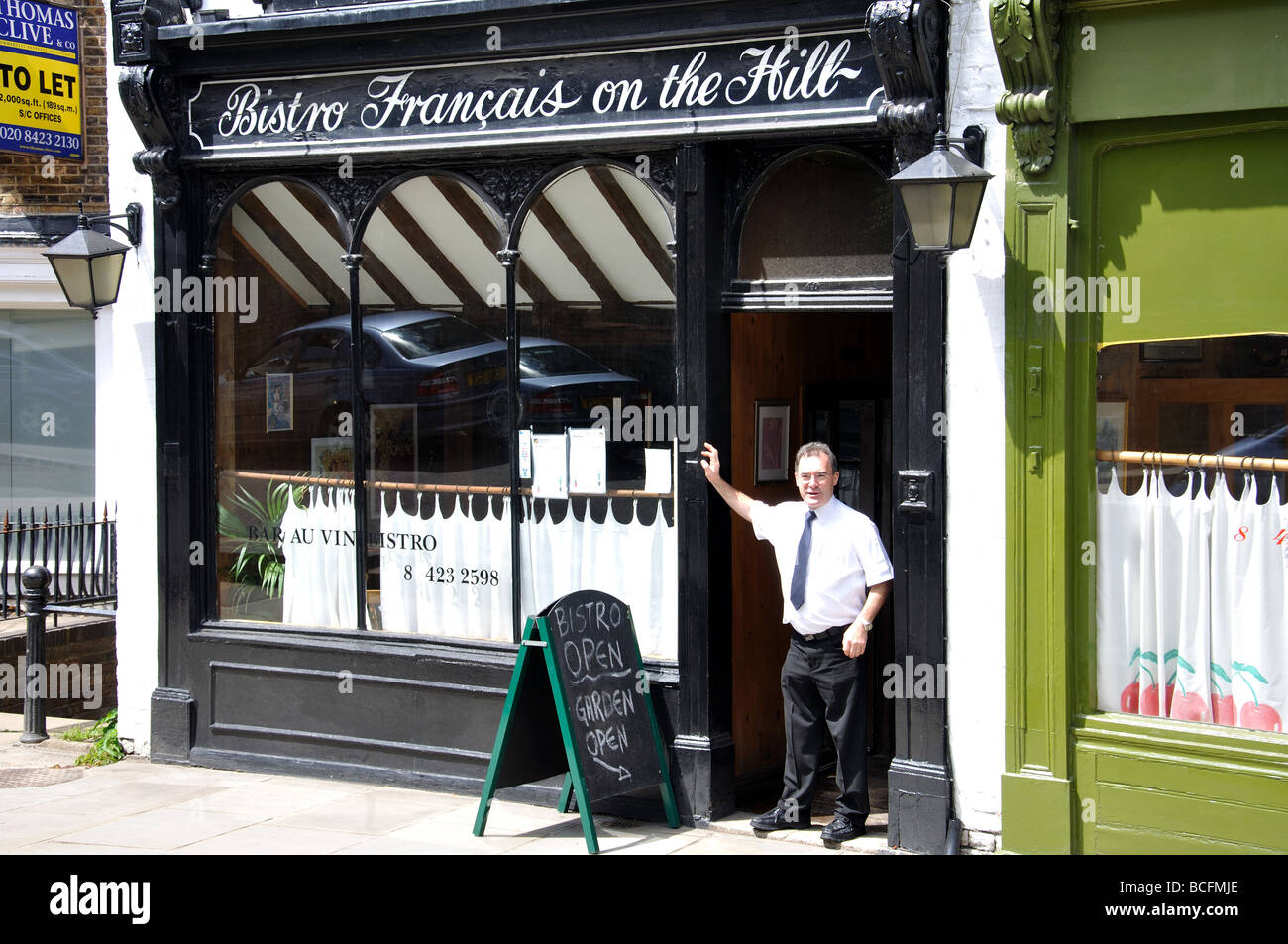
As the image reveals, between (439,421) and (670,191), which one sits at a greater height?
(670,191)

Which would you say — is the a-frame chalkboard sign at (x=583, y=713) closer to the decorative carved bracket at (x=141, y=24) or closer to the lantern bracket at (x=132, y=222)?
the lantern bracket at (x=132, y=222)

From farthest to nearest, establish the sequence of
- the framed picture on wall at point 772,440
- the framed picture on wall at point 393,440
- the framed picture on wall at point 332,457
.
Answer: the framed picture on wall at point 332,457, the framed picture on wall at point 393,440, the framed picture on wall at point 772,440

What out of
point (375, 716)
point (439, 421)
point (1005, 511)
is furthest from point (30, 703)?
point (1005, 511)

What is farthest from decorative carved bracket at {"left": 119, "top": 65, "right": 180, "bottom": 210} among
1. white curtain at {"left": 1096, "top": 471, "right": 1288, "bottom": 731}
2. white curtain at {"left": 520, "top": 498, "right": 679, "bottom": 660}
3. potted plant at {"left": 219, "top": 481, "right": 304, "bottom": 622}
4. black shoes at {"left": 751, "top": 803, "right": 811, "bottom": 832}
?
white curtain at {"left": 1096, "top": 471, "right": 1288, "bottom": 731}

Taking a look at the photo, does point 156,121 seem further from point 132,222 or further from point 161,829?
point 161,829

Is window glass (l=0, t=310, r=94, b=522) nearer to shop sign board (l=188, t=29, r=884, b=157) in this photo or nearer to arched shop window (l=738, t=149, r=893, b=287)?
shop sign board (l=188, t=29, r=884, b=157)

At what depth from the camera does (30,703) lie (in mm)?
9258

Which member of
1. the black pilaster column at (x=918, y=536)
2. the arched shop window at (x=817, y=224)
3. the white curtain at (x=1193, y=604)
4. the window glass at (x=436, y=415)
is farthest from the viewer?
the window glass at (x=436, y=415)

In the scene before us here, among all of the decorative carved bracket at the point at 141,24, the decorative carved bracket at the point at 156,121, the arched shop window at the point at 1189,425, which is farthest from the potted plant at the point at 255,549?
the arched shop window at the point at 1189,425

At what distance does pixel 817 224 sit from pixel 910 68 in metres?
0.96

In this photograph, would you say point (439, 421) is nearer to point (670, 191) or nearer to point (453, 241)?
point (453, 241)

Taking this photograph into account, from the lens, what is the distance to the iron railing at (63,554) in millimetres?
11383

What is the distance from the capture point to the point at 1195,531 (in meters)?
6.11

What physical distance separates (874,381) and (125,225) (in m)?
4.75
